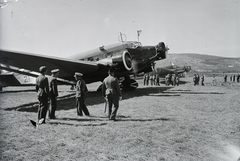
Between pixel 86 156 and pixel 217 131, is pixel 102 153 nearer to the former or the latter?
pixel 86 156

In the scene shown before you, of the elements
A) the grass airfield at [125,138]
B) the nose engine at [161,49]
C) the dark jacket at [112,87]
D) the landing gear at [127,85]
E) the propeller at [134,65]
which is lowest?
the grass airfield at [125,138]

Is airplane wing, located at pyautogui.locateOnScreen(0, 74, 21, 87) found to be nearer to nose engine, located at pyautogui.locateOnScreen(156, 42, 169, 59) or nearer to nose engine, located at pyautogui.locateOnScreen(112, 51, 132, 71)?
nose engine, located at pyautogui.locateOnScreen(112, 51, 132, 71)

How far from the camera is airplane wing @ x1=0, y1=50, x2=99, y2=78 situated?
7.12m

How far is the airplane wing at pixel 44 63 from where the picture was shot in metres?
7.12

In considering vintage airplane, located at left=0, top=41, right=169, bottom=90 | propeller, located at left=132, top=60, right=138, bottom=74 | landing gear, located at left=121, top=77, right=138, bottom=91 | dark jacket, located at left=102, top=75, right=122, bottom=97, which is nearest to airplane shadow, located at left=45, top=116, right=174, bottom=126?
dark jacket, located at left=102, top=75, right=122, bottom=97

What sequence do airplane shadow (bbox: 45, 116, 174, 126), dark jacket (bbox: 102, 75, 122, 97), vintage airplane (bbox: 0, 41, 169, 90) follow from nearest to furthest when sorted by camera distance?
airplane shadow (bbox: 45, 116, 174, 126) → dark jacket (bbox: 102, 75, 122, 97) → vintage airplane (bbox: 0, 41, 169, 90)

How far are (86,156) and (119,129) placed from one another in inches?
57.9

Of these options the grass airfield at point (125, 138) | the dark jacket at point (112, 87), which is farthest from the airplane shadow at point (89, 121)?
the dark jacket at point (112, 87)

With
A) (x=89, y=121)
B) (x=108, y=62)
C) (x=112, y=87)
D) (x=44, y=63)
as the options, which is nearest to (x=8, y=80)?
(x=44, y=63)

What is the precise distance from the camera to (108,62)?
34.2ft

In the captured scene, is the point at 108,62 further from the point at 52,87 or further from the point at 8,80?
the point at 8,80

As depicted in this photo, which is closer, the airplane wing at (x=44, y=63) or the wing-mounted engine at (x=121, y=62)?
the airplane wing at (x=44, y=63)

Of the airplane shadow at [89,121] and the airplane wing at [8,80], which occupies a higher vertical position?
the airplane wing at [8,80]

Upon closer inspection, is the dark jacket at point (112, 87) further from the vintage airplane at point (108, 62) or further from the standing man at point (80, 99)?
the vintage airplane at point (108, 62)
